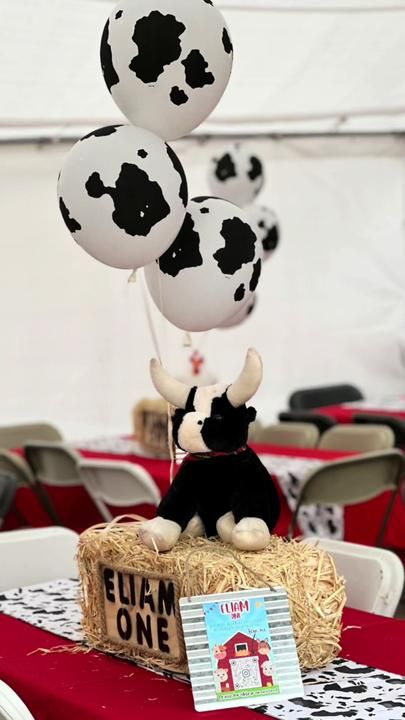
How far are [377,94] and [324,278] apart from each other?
281 cm

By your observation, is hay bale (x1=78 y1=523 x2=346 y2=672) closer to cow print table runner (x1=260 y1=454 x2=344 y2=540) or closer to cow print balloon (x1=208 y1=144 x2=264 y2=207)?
cow print table runner (x1=260 y1=454 x2=344 y2=540)

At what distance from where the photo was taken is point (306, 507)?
15.8 ft

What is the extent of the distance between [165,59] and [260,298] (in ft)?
23.1

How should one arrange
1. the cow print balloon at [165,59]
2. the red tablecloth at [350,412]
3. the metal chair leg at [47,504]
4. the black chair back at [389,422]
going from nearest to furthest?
1. the cow print balloon at [165,59]
2. the metal chair leg at [47,504]
3. the black chair back at [389,422]
4. the red tablecloth at [350,412]

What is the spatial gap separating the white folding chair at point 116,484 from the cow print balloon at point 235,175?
193cm

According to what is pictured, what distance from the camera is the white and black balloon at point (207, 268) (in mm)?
2779

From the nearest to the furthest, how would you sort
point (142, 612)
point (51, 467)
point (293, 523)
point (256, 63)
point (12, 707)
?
point (12, 707)
point (142, 612)
point (293, 523)
point (51, 467)
point (256, 63)

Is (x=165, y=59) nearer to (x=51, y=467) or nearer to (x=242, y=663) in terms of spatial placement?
(x=242, y=663)

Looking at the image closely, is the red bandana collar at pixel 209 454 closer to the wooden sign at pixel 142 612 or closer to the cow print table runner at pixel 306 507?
the wooden sign at pixel 142 612

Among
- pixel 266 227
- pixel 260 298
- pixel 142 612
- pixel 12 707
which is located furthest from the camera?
pixel 260 298

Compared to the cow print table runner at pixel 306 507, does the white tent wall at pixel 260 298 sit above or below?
above

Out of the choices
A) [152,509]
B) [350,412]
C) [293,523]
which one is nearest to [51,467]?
[152,509]

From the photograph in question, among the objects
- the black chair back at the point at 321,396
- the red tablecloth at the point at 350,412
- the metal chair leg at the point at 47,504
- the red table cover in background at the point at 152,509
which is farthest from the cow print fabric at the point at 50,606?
the black chair back at the point at 321,396

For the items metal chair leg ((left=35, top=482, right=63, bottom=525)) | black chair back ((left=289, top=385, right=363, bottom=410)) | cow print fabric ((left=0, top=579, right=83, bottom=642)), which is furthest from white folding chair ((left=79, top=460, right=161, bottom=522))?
black chair back ((left=289, top=385, right=363, bottom=410))
